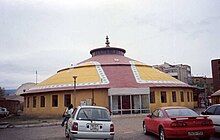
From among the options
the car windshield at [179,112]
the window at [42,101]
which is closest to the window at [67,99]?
the window at [42,101]

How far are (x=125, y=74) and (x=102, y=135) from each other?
30.1m

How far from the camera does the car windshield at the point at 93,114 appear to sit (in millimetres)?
11219

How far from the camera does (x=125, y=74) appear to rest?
1606 inches

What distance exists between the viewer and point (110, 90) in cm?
3616

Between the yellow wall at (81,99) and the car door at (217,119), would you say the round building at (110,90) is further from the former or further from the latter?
the car door at (217,119)

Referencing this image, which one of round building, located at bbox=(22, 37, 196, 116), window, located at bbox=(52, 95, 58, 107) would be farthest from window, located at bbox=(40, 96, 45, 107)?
window, located at bbox=(52, 95, 58, 107)

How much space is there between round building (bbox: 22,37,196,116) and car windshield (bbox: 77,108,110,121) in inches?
899

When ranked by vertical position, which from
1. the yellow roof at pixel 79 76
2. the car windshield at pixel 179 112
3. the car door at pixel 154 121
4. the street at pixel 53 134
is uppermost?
the yellow roof at pixel 79 76

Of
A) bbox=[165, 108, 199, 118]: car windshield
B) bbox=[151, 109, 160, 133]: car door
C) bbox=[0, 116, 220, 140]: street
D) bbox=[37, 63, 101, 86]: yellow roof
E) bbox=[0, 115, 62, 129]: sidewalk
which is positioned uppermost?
bbox=[37, 63, 101, 86]: yellow roof

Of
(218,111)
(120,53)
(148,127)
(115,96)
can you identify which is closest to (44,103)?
(115,96)

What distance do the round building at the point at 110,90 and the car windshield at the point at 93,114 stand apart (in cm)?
2283

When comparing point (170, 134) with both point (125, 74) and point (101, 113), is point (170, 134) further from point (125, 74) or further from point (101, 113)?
point (125, 74)

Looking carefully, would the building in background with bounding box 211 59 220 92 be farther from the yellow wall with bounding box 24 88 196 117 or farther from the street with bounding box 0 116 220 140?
the street with bounding box 0 116 220 140

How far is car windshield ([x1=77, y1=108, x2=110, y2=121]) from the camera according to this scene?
36.8 feet
